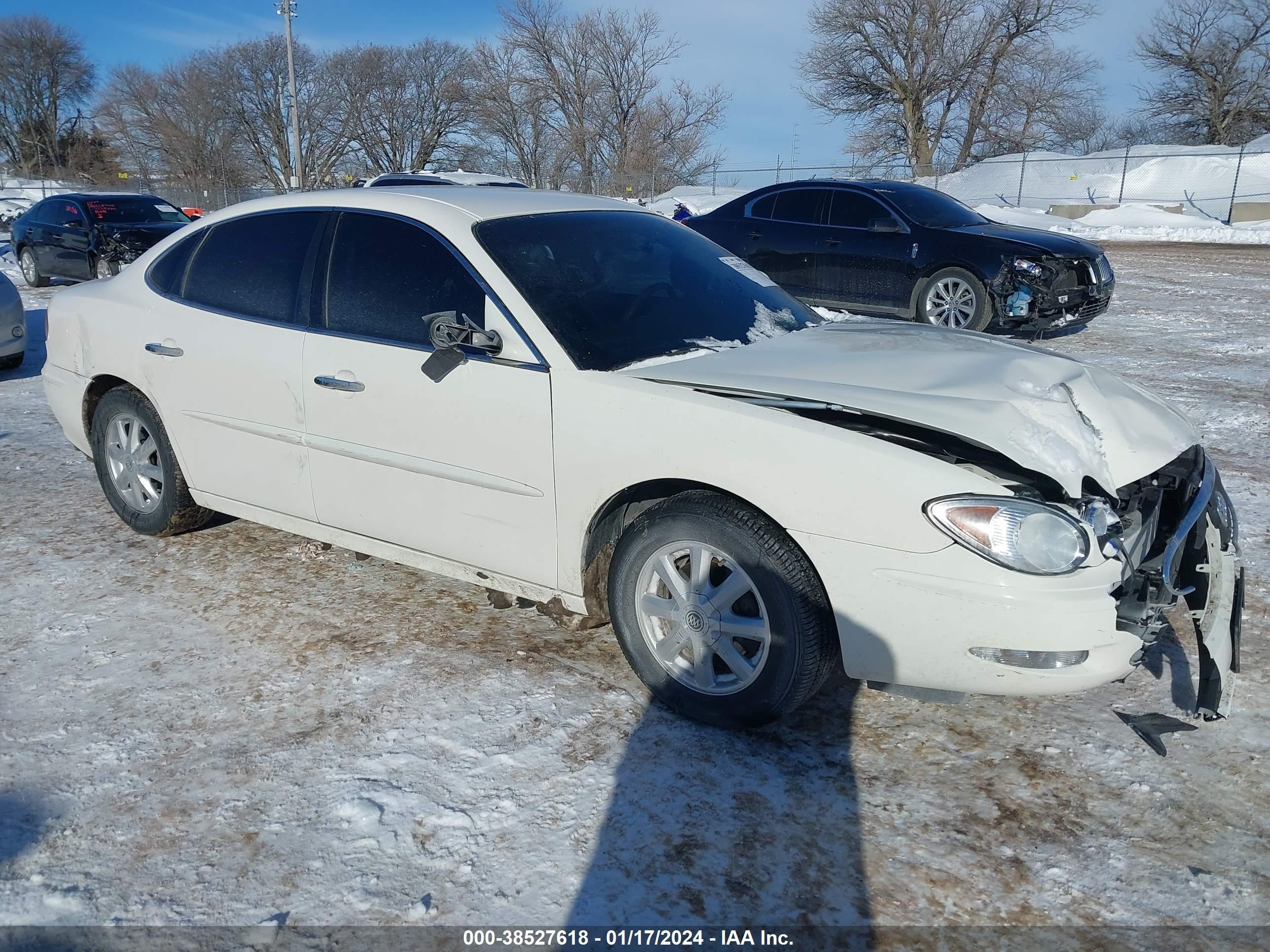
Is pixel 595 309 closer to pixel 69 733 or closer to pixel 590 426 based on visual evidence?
pixel 590 426

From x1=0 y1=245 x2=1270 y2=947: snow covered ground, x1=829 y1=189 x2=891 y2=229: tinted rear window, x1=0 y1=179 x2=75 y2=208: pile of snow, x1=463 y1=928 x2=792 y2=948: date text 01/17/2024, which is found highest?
x1=0 y1=179 x2=75 y2=208: pile of snow

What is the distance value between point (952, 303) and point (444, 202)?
6.93 meters

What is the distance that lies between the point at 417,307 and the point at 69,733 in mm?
1805

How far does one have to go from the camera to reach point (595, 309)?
3.45m

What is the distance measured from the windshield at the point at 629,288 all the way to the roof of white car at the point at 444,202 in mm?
73

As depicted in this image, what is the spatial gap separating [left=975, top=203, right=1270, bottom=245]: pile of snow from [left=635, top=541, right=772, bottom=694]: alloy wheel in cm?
2166

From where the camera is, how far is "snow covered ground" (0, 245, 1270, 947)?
2.33m

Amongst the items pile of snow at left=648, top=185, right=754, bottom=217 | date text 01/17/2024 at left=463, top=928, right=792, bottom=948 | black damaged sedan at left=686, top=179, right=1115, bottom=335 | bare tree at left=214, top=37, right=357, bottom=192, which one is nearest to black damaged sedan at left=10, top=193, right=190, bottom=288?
black damaged sedan at left=686, top=179, right=1115, bottom=335

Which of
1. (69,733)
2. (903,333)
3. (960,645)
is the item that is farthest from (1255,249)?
(69,733)

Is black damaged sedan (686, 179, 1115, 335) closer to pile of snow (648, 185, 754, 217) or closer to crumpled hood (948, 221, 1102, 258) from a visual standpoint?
crumpled hood (948, 221, 1102, 258)

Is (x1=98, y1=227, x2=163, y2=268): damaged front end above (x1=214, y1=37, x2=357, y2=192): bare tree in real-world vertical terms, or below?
below

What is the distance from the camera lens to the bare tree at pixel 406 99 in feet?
184

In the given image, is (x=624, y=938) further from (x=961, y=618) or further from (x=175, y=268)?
(x=175, y=268)

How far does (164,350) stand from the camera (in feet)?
13.9
